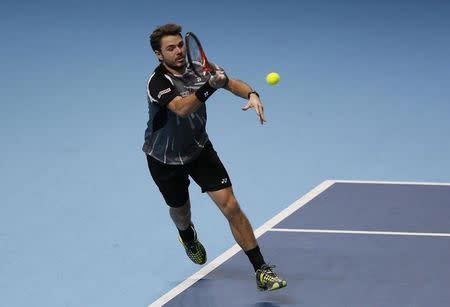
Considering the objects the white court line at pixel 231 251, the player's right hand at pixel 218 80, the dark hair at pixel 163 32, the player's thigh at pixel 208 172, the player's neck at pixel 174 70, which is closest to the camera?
the player's right hand at pixel 218 80

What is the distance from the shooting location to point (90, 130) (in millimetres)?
12406

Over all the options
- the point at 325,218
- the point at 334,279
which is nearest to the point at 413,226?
the point at 325,218

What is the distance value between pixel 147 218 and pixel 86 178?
52.1 inches

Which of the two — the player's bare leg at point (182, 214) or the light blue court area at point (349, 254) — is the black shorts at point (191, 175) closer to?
the player's bare leg at point (182, 214)

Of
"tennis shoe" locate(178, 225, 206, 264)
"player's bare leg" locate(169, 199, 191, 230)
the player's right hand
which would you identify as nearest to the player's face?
the player's right hand

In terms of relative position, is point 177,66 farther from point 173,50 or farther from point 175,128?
point 175,128

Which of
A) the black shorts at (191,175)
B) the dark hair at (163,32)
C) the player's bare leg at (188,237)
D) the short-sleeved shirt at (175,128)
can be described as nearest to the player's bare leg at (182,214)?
the player's bare leg at (188,237)

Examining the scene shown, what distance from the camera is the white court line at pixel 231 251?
7879mm

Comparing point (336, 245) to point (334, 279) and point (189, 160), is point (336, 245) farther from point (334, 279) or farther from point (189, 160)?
point (189, 160)

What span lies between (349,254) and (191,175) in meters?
1.53

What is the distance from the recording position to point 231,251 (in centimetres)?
878

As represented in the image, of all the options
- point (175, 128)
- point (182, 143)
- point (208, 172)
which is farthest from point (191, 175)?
point (175, 128)

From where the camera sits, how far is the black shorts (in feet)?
25.4

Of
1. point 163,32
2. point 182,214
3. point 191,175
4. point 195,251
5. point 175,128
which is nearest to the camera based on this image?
point 163,32
